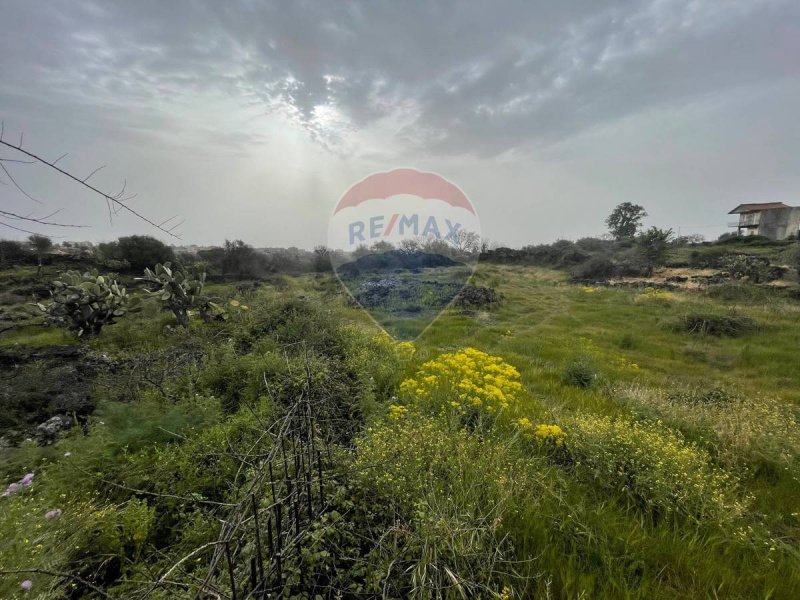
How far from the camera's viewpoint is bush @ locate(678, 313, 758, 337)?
33.1 ft

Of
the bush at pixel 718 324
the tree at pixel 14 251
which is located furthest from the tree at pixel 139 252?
the bush at pixel 718 324

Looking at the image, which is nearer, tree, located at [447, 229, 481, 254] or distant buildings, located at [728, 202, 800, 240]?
tree, located at [447, 229, 481, 254]

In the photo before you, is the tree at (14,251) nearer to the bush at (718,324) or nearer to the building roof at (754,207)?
the bush at (718,324)

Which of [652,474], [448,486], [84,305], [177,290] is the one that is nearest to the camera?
[448,486]

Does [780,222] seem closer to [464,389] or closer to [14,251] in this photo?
[464,389]

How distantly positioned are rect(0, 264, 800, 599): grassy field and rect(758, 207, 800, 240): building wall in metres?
57.3

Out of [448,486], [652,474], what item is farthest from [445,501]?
[652,474]

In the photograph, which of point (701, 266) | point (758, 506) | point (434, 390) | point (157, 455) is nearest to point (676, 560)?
point (758, 506)

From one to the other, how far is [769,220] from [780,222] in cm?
112

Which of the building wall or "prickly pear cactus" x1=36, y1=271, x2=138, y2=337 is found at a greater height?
the building wall

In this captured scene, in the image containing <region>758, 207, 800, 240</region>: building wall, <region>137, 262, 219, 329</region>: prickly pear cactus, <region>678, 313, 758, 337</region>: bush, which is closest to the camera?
<region>137, 262, 219, 329</region>: prickly pear cactus

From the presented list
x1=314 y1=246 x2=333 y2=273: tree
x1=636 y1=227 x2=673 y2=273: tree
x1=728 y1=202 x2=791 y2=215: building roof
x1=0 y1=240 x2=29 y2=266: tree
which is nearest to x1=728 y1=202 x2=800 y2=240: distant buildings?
x1=728 y1=202 x2=791 y2=215: building roof

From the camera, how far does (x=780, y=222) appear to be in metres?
42.7

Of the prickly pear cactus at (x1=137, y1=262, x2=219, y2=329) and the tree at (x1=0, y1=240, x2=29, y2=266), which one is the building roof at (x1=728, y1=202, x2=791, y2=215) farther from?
the tree at (x1=0, y1=240, x2=29, y2=266)
